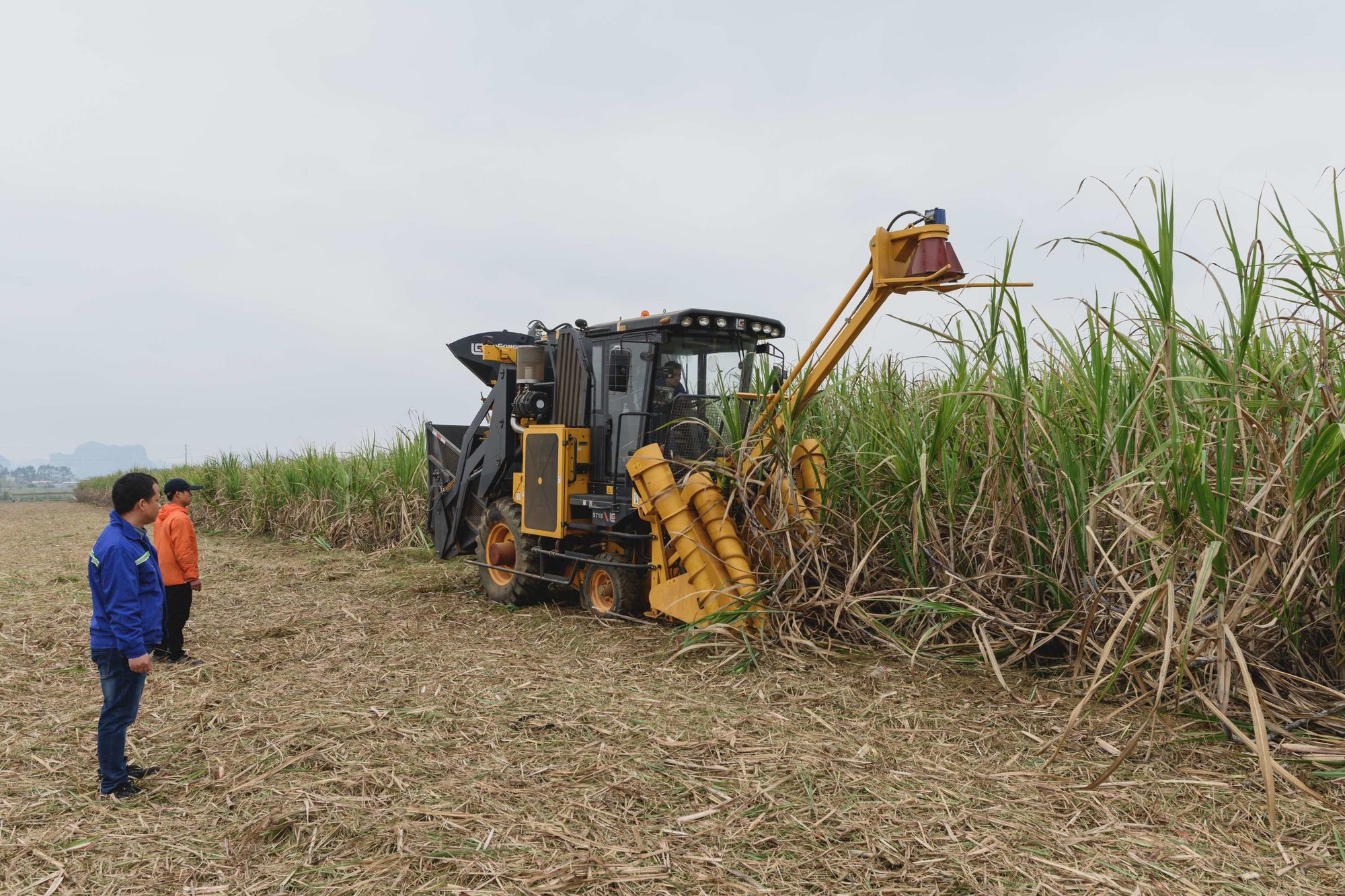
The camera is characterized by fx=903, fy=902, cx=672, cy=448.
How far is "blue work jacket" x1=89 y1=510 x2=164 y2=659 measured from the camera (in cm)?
360

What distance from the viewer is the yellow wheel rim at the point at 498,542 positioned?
8250 mm

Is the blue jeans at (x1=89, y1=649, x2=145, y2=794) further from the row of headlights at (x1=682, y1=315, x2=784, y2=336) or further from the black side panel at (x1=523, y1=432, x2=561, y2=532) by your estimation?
the row of headlights at (x1=682, y1=315, x2=784, y2=336)

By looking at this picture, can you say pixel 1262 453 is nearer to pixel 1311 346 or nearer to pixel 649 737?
pixel 1311 346

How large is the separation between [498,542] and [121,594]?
15.8ft

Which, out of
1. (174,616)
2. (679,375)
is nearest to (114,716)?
(174,616)

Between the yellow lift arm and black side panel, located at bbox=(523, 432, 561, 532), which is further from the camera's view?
black side panel, located at bbox=(523, 432, 561, 532)

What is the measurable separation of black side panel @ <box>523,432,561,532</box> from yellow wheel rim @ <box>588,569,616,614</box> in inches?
20.1

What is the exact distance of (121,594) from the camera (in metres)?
3.63

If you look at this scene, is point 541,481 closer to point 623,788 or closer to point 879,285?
point 879,285

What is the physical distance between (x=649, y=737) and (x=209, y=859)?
177 cm

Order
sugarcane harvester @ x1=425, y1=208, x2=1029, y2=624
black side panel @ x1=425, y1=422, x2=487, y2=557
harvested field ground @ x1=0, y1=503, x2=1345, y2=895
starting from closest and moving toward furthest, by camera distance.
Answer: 1. harvested field ground @ x1=0, y1=503, x2=1345, y2=895
2. sugarcane harvester @ x1=425, y1=208, x2=1029, y2=624
3. black side panel @ x1=425, y1=422, x2=487, y2=557

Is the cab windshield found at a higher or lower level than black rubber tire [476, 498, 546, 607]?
higher

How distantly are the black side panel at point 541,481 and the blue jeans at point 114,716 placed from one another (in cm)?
371

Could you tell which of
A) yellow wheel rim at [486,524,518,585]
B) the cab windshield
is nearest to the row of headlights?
Answer: the cab windshield
